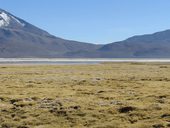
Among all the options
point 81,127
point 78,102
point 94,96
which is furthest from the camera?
point 94,96

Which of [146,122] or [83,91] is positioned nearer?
[146,122]

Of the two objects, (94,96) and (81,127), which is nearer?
(81,127)

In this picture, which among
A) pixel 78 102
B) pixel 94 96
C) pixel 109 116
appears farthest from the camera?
pixel 94 96

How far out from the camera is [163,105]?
2948 cm

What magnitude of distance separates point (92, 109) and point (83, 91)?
11247 mm

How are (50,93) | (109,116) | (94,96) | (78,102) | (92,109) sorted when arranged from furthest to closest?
(50,93), (94,96), (78,102), (92,109), (109,116)

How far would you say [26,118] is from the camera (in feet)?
87.0

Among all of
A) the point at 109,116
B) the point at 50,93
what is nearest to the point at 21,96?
the point at 50,93

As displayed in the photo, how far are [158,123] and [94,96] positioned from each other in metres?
12.2

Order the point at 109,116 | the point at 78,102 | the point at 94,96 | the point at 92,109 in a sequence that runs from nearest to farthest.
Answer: the point at 109,116 < the point at 92,109 < the point at 78,102 < the point at 94,96

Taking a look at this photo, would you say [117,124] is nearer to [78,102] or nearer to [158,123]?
[158,123]

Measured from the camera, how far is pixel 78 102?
31469 mm

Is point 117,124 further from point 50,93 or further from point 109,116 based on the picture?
point 50,93

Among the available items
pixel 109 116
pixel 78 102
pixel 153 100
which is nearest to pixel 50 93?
pixel 78 102
